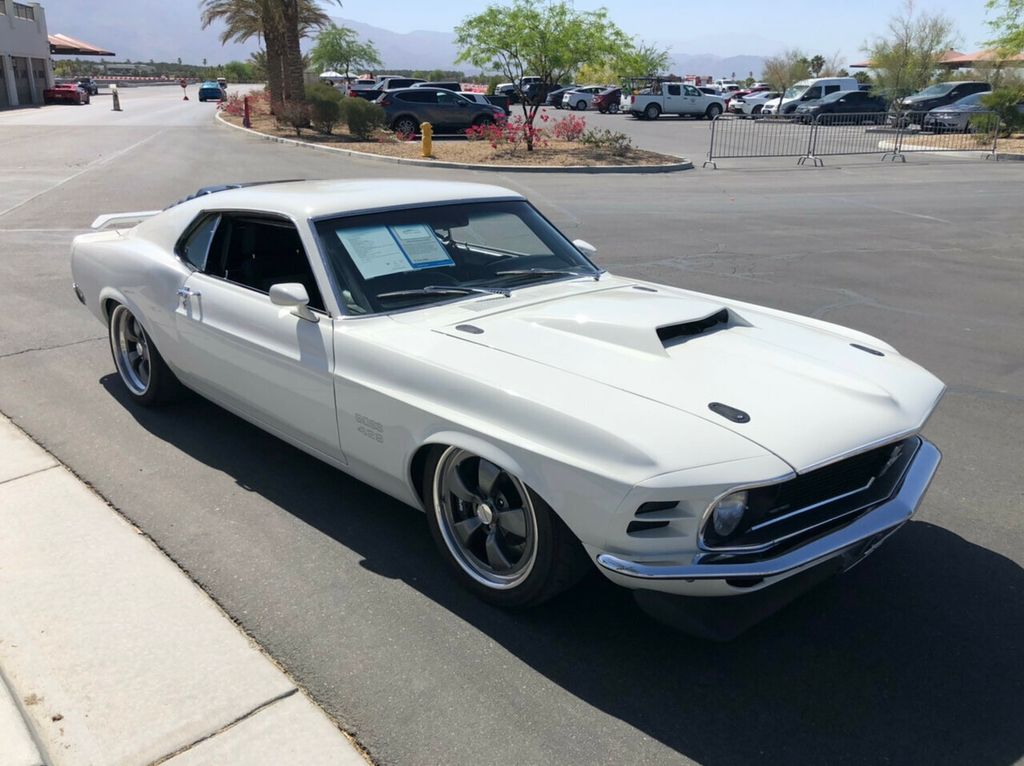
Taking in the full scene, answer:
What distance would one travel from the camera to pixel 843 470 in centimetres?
316

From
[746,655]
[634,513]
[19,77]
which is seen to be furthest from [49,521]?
[19,77]

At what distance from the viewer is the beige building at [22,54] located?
175 feet

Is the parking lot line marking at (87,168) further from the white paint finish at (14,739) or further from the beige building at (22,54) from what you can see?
the beige building at (22,54)

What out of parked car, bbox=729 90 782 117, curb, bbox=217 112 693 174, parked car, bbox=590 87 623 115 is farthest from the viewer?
parked car, bbox=590 87 623 115

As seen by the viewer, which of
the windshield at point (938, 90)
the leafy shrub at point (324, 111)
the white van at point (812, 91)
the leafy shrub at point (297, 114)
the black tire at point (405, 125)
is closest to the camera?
the leafy shrub at point (324, 111)

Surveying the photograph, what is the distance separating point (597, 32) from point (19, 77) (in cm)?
4833

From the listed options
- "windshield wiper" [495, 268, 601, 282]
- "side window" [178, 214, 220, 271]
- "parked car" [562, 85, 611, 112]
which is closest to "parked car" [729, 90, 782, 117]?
"parked car" [562, 85, 611, 112]

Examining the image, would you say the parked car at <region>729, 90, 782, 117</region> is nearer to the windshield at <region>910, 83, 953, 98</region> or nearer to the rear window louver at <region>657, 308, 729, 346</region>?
the windshield at <region>910, 83, 953, 98</region>

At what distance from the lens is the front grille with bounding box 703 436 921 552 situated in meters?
2.92

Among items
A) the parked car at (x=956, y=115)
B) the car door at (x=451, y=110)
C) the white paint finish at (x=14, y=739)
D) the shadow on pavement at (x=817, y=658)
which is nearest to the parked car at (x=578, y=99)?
the parked car at (x=956, y=115)

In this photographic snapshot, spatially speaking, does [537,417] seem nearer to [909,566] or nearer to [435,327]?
[435,327]

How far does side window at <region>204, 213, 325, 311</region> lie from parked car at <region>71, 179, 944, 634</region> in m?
0.01

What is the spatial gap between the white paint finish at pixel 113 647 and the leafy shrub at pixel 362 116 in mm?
24094

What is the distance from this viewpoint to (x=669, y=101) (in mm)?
43281
